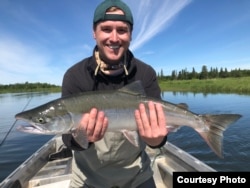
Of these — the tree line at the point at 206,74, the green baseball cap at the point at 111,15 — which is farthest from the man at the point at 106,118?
the tree line at the point at 206,74

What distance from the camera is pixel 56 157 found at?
26.5 ft

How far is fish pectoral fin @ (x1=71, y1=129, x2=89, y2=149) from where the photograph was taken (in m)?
3.00

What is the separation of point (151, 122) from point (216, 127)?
2.78 feet

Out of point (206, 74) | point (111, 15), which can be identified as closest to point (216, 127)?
point (111, 15)

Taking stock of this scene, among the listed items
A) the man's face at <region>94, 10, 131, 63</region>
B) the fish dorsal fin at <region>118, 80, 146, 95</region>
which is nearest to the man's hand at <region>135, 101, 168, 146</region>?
the fish dorsal fin at <region>118, 80, 146, 95</region>

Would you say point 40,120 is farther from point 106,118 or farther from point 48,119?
point 106,118

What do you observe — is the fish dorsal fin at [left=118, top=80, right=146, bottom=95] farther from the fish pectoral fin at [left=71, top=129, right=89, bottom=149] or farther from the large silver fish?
the fish pectoral fin at [left=71, top=129, right=89, bottom=149]

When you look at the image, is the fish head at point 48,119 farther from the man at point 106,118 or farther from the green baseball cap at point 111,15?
the green baseball cap at point 111,15

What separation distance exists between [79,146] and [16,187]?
3096 millimetres

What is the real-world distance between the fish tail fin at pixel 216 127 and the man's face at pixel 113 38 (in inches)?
51.0

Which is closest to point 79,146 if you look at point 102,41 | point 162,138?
point 162,138

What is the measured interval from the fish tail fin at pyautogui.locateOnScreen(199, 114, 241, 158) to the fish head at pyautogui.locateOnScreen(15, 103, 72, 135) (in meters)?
1.66

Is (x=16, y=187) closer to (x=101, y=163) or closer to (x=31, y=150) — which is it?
(x=101, y=163)

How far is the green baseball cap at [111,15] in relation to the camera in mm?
3320
